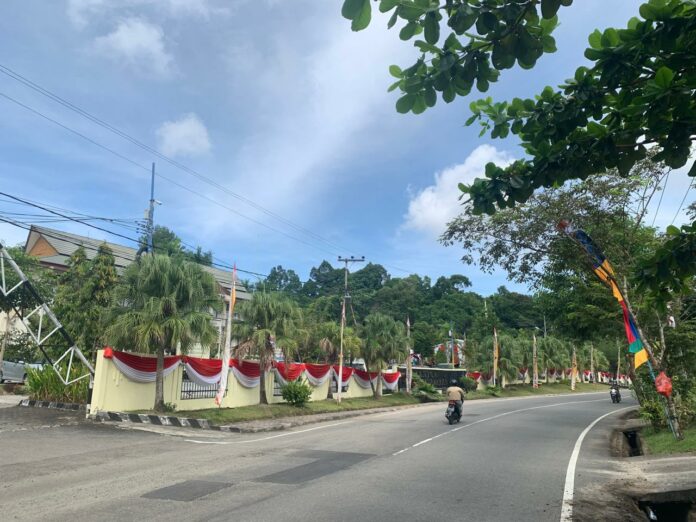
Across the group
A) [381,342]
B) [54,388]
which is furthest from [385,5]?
[381,342]

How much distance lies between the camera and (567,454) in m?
12.4

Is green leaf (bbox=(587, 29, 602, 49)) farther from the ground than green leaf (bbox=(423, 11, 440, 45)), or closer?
farther from the ground

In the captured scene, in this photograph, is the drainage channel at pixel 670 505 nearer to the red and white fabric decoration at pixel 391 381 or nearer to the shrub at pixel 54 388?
the shrub at pixel 54 388

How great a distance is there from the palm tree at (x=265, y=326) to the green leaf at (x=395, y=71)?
18098mm

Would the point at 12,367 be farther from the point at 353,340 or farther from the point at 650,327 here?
the point at 650,327

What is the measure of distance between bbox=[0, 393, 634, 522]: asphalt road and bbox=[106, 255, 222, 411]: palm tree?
269 centimetres

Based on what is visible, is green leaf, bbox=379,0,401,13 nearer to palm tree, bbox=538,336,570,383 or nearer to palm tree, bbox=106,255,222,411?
palm tree, bbox=106,255,222,411

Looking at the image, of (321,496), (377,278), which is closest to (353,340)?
(321,496)

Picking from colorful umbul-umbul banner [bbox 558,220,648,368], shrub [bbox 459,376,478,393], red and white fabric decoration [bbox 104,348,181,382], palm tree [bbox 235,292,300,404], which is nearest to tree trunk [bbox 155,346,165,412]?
red and white fabric decoration [bbox 104,348,181,382]

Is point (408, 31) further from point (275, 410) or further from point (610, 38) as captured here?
point (275, 410)

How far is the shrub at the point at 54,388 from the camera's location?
1823cm

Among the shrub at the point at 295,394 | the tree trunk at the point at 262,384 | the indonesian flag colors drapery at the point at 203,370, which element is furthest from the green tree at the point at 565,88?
the shrub at the point at 295,394

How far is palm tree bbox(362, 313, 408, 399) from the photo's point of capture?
3141cm

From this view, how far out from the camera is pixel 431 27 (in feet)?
11.4
